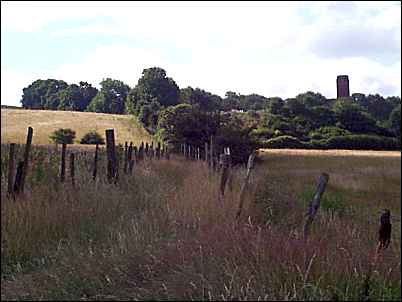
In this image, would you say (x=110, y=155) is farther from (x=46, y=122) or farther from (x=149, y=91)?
(x=46, y=122)

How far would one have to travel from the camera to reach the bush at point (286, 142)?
5219 mm

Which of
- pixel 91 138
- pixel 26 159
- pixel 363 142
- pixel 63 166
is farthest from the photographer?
pixel 91 138

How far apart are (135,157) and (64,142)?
9130 millimetres

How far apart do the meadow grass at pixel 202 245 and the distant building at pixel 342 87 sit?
1.88 ft

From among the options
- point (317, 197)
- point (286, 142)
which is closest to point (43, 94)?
point (286, 142)

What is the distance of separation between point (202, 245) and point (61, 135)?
352 centimetres

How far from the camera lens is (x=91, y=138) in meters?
10.6

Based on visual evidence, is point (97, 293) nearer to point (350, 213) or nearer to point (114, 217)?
point (114, 217)

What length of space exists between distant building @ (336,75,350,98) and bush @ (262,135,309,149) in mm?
504

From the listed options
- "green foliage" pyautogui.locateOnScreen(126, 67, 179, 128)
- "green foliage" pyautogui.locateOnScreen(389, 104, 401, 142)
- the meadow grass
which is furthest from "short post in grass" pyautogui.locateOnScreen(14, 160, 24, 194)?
"green foliage" pyautogui.locateOnScreen(389, 104, 401, 142)

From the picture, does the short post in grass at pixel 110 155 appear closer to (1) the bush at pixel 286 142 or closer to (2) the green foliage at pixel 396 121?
(1) the bush at pixel 286 142

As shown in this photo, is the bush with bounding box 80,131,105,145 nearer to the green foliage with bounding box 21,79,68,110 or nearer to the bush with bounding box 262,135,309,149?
the green foliage with bounding box 21,79,68,110

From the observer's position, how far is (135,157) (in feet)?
57.2

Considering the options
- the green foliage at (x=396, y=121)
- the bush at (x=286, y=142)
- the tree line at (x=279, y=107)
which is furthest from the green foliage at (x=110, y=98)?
the green foliage at (x=396, y=121)
